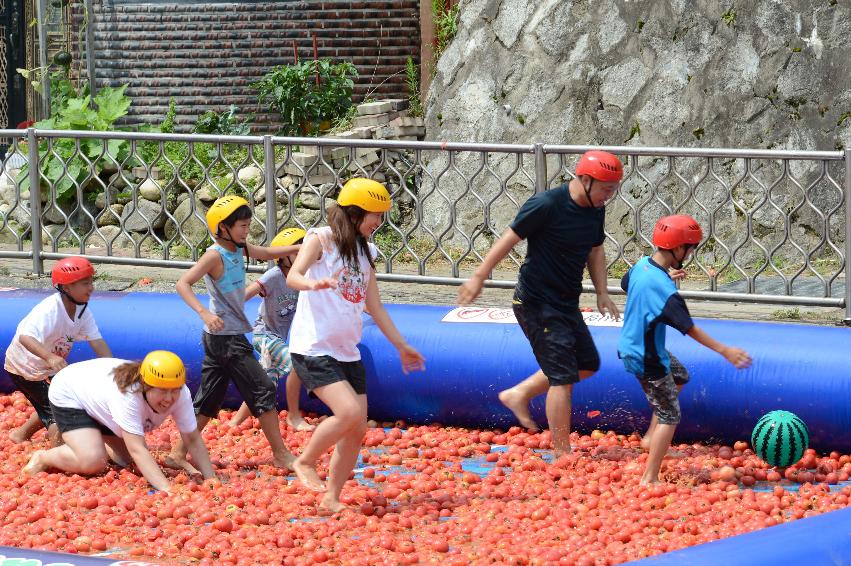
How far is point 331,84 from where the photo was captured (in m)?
14.2

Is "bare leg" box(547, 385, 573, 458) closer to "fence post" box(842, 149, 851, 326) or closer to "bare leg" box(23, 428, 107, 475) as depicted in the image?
"bare leg" box(23, 428, 107, 475)

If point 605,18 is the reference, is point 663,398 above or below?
below

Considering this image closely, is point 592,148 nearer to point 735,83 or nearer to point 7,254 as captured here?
point 735,83

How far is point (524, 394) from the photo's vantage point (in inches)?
306

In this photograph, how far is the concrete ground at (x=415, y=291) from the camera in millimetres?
9852

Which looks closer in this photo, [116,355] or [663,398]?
[663,398]

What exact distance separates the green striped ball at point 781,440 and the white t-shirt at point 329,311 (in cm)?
219

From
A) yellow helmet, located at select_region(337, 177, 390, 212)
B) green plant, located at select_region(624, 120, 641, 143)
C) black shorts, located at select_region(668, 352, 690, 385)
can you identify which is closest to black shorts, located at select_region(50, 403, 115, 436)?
yellow helmet, located at select_region(337, 177, 390, 212)

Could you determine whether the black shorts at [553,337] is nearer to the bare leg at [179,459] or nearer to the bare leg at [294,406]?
the bare leg at [294,406]

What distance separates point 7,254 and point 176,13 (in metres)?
3.81

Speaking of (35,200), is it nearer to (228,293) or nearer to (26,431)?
(26,431)

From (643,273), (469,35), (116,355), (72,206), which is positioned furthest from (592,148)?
(72,206)

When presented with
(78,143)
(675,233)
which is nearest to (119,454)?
(675,233)

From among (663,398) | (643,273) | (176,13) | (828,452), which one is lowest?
(828,452)
